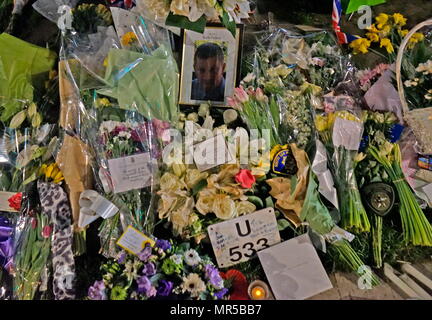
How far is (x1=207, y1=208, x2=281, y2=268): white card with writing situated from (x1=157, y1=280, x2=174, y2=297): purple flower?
0.88ft

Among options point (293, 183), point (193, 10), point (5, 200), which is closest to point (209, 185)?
point (293, 183)

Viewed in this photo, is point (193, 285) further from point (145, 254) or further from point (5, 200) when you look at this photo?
point (5, 200)

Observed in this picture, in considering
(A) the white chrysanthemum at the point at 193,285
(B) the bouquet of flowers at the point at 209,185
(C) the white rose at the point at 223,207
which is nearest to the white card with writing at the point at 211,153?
(B) the bouquet of flowers at the point at 209,185

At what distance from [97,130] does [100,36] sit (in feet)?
1.68

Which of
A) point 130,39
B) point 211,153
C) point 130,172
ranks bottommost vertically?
point 130,172

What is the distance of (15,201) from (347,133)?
1614 millimetres

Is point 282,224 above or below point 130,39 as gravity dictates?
below

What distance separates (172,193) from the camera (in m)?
1.88

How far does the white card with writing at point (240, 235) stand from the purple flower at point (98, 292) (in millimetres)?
506

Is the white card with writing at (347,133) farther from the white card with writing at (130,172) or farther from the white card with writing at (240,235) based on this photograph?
the white card with writing at (130,172)

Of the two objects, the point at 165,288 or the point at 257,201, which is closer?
the point at 165,288

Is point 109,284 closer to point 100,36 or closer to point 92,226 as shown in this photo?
point 92,226

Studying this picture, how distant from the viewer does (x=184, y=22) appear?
1.78 metres
